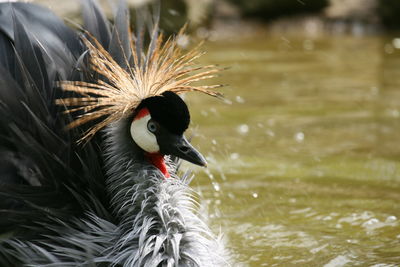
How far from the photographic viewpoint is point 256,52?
9883 mm

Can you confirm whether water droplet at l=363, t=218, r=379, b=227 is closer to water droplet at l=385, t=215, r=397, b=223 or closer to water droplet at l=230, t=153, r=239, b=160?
water droplet at l=385, t=215, r=397, b=223

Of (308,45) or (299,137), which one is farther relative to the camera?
(308,45)

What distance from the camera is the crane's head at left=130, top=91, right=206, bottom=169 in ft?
10.8

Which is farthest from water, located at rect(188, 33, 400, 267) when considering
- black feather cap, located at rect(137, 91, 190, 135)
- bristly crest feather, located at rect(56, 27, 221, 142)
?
A: bristly crest feather, located at rect(56, 27, 221, 142)

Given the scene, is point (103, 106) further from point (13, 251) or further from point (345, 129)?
point (345, 129)

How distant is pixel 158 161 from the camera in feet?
11.6

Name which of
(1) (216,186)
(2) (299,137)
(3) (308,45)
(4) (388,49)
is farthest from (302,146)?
(3) (308,45)

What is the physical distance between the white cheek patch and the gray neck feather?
49mm

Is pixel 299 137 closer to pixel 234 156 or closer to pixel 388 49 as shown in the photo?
pixel 234 156

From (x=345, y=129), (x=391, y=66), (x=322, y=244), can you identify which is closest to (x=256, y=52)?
(x=391, y=66)

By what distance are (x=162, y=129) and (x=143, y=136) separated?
94 mm

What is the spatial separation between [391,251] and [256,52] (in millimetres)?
6330

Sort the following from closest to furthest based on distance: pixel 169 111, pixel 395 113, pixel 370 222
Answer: pixel 169 111, pixel 370 222, pixel 395 113

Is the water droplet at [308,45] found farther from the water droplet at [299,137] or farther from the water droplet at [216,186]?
the water droplet at [216,186]
